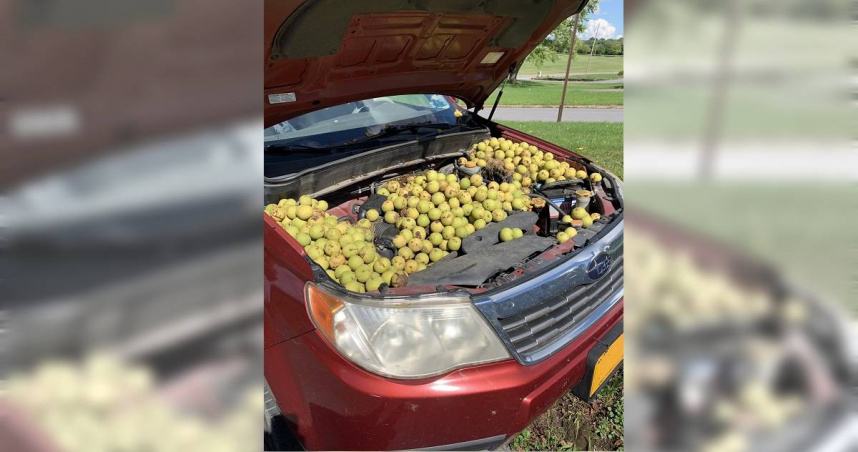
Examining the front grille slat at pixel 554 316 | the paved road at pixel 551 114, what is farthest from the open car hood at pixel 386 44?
the paved road at pixel 551 114

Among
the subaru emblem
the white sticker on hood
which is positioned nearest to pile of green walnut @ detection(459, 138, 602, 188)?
the subaru emblem

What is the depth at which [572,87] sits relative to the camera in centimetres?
2431

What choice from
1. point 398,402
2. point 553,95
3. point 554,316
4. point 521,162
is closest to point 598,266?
point 554,316

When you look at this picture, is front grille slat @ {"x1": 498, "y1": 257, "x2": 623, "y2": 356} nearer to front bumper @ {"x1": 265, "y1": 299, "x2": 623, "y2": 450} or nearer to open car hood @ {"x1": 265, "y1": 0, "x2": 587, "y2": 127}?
front bumper @ {"x1": 265, "y1": 299, "x2": 623, "y2": 450}

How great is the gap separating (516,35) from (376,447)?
8.51 ft

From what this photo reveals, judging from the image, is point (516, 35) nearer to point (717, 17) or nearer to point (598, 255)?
point (598, 255)

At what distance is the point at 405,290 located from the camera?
6.08 ft

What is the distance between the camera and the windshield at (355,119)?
281 centimetres

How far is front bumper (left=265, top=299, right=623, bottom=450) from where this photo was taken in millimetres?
1365

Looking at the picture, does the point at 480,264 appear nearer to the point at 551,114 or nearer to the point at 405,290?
the point at 405,290

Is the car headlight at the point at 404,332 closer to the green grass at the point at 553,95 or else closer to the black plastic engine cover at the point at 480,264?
the black plastic engine cover at the point at 480,264

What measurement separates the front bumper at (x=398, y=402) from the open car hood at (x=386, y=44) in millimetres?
1423

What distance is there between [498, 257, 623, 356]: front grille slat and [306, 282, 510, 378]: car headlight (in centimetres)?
11

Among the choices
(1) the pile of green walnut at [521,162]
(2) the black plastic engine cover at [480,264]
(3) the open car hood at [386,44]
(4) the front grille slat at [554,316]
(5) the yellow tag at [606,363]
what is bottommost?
(5) the yellow tag at [606,363]
